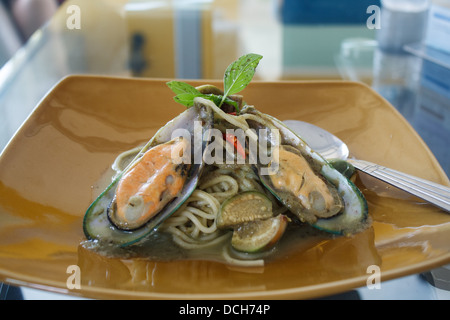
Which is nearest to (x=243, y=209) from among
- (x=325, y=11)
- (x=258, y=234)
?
(x=258, y=234)

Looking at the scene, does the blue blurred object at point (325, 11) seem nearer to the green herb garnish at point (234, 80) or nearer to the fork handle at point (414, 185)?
the green herb garnish at point (234, 80)

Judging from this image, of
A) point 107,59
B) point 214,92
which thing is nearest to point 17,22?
point 107,59

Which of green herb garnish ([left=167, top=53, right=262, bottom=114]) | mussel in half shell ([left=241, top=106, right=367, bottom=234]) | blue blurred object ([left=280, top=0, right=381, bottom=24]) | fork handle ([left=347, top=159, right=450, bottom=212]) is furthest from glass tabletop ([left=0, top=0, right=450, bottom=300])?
green herb garnish ([left=167, top=53, right=262, bottom=114])

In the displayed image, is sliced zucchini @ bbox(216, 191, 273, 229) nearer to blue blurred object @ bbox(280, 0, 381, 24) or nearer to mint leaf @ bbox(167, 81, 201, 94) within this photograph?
mint leaf @ bbox(167, 81, 201, 94)

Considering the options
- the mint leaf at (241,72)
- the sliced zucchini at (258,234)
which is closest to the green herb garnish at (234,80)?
the mint leaf at (241,72)
